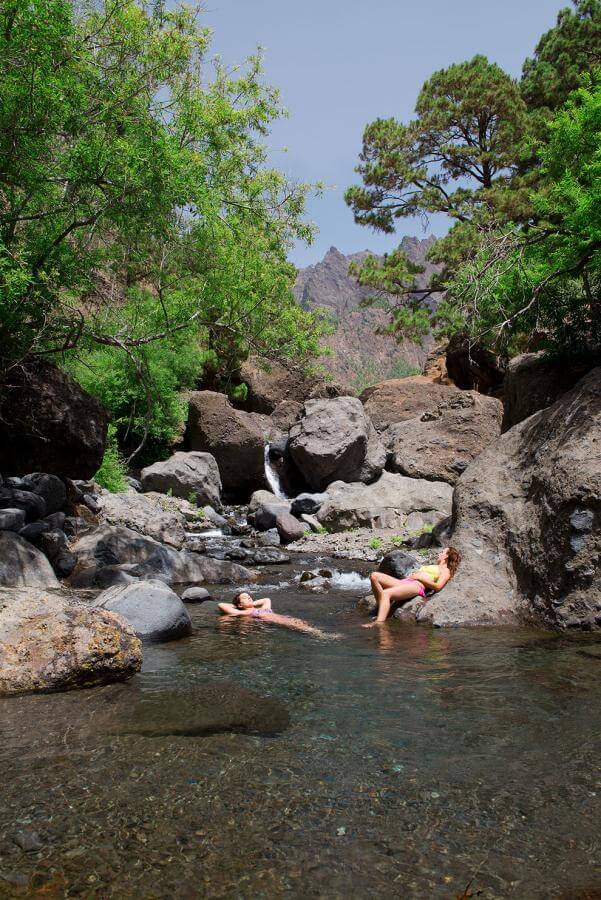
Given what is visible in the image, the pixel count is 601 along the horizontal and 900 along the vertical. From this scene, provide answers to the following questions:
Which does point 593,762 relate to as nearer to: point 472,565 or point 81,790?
point 81,790

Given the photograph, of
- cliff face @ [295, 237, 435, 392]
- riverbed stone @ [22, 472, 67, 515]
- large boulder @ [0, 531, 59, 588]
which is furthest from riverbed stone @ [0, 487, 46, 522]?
cliff face @ [295, 237, 435, 392]

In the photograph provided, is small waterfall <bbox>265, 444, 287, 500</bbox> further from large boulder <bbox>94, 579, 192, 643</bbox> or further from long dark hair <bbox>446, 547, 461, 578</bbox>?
large boulder <bbox>94, 579, 192, 643</bbox>

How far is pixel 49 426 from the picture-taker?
11.9m

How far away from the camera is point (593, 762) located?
142 inches

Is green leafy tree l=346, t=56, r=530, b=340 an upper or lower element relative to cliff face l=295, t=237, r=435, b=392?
lower

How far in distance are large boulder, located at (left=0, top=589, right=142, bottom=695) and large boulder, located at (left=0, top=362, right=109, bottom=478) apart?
6918mm

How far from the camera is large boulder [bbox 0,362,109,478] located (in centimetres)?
1152

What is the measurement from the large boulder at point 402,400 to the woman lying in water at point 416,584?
16086mm

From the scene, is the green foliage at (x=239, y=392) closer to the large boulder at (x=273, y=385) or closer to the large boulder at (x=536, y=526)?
the large boulder at (x=273, y=385)

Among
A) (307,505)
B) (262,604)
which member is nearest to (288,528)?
(307,505)

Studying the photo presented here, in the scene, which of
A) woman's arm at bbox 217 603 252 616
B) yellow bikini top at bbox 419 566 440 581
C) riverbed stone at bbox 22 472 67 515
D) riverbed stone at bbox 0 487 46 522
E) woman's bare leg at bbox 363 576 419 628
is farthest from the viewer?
riverbed stone at bbox 22 472 67 515

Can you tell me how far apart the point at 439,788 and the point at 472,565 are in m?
5.26

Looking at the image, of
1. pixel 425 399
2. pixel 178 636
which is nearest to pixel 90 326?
pixel 178 636

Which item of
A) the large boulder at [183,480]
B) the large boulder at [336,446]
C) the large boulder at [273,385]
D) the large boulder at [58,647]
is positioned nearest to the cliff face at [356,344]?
the large boulder at [273,385]
